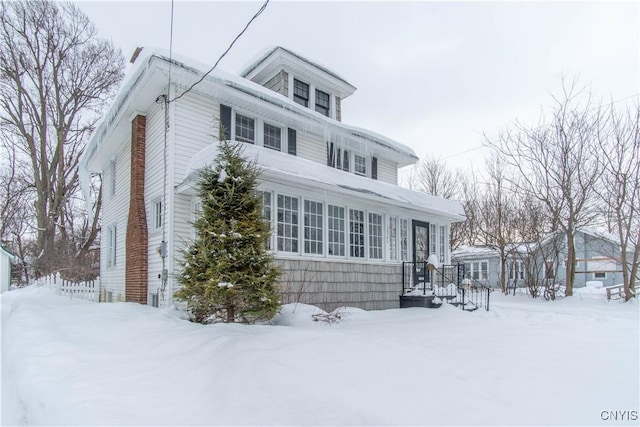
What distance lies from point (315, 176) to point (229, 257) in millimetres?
2992

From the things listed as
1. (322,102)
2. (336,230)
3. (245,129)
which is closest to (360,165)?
(322,102)

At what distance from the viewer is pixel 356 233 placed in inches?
388

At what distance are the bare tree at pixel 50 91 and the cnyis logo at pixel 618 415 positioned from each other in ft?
70.6

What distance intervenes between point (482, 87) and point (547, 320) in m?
8.74

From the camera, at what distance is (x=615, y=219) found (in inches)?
546

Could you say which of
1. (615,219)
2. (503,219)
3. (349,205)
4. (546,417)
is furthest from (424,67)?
(546,417)

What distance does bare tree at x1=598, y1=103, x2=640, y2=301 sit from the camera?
1257cm

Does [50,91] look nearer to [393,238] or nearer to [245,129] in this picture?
[245,129]

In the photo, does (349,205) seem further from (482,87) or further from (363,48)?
(482,87)

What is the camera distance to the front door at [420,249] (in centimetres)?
1122

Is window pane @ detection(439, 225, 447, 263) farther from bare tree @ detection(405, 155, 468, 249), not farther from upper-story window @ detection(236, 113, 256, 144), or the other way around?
bare tree @ detection(405, 155, 468, 249)

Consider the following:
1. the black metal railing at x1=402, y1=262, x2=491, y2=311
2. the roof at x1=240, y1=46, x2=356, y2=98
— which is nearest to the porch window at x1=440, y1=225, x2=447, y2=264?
the black metal railing at x1=402, y1=262, x2=491, y2=311

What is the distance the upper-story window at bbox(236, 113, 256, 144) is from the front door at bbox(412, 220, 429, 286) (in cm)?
506

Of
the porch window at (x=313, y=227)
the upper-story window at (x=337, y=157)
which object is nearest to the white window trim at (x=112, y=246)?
the porch window at (x=313, y=227)
